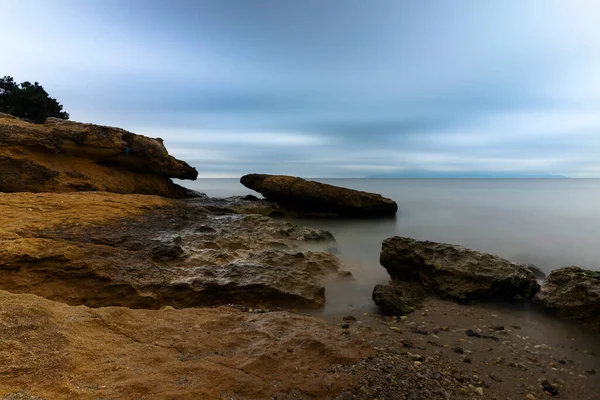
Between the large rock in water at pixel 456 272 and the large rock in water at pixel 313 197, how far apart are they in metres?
13.1

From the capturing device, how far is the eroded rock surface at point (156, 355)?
3.02 metres

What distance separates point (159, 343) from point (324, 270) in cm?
571

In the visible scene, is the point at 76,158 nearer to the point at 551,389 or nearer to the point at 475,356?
the point at 475,356

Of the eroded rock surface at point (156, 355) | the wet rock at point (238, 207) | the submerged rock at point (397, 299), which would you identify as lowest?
the submerged rock at point (397, 299)

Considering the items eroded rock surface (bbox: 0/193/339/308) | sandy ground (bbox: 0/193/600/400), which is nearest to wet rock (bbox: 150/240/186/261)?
eroded rock surface (bbox: 0/193/339/308)

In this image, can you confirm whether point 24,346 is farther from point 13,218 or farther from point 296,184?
point 296,184

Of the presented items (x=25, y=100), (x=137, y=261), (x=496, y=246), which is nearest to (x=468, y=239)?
(x=496, y=246)

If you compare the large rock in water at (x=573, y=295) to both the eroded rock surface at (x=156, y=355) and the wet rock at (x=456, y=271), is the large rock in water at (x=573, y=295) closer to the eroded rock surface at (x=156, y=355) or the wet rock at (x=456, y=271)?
the wet rock at (x=456, y=271)

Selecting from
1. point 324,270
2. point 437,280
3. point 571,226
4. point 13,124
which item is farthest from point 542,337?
point 571,226

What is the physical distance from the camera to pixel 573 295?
685 cm

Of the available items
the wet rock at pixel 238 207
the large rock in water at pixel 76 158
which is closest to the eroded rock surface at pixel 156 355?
the large rock in water at pixel 76 158

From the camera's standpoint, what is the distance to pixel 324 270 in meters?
9.33

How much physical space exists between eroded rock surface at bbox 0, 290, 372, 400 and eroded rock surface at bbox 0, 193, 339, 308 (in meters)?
1.69

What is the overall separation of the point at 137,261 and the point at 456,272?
7100mm
